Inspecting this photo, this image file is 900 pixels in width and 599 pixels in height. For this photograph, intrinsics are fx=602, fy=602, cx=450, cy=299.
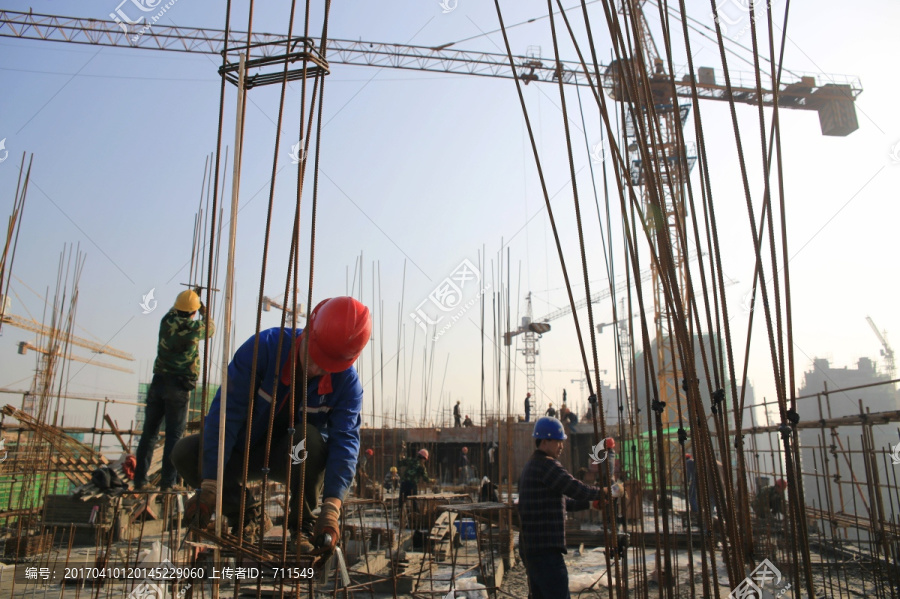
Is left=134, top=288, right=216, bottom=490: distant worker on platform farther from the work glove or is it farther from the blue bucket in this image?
the blue bucket

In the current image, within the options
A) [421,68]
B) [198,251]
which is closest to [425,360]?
[198,251]

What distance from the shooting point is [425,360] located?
15844 mm

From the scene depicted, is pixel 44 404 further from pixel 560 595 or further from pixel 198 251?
pixel 560 595

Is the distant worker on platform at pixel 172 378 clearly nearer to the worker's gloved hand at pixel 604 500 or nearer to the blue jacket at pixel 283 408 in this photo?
the blue jacket at pixel 283 408

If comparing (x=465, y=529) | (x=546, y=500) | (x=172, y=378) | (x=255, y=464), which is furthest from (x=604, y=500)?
(x=465, y=529)

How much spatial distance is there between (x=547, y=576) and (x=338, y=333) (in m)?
2.47

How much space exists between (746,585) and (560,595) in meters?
2.14

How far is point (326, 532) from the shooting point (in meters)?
2.16

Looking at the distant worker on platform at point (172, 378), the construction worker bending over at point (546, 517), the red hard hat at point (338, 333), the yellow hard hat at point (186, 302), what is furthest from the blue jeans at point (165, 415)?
the red hard hat at point (338, 333)

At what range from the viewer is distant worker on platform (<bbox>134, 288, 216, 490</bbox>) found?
193 inches

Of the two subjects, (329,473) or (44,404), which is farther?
(44,404)

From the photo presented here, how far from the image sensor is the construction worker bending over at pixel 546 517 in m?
3.91

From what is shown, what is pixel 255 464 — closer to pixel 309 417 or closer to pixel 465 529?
pixel 309 417

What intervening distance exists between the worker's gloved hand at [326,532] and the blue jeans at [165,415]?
3.19 m
